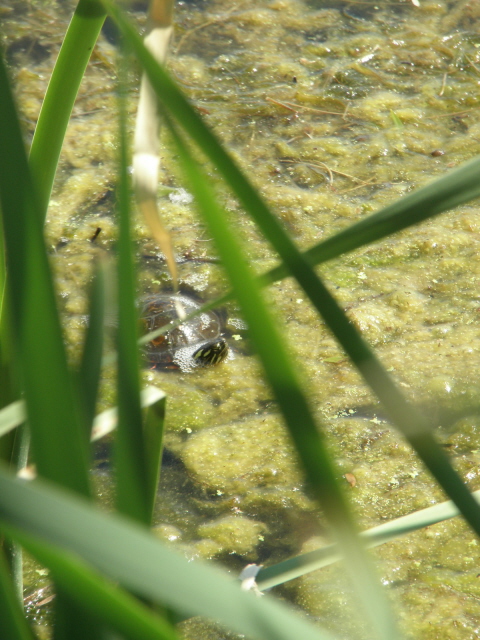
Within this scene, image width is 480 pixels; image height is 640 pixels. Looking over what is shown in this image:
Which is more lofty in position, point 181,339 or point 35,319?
point 181,339

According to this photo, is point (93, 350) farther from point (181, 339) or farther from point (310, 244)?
point (310, 244)

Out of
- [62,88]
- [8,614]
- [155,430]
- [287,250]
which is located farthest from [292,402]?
[62,88]

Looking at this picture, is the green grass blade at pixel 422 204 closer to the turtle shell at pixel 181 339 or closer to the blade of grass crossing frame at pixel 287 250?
the blade of grass crossing frame at pixel 287 250

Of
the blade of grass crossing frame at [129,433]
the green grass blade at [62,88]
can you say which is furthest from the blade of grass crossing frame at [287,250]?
the green grass blade at [62,88]

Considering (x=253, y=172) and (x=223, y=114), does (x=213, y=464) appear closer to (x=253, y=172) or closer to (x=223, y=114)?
(x=253, y=172)

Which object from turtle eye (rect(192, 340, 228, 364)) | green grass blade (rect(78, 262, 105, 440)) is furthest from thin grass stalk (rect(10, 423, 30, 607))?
turtle eye (rect(192, 340, 228, 364))

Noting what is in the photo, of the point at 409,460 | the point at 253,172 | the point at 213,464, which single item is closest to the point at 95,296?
the point at 213,464
